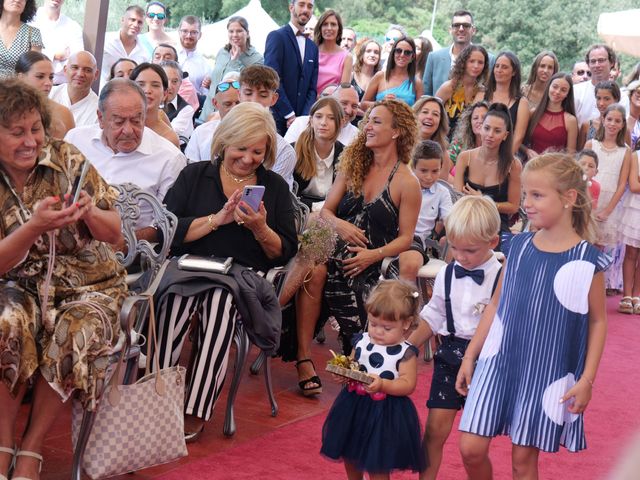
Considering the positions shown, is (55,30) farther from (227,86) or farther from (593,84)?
(593,84)

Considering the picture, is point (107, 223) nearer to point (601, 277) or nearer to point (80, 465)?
point (80, 465)

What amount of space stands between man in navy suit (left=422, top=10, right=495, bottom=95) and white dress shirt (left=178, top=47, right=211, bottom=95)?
2450 mm

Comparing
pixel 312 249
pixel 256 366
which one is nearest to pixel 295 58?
pixel 256 366

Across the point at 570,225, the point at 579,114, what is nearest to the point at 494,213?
the point at 570,225

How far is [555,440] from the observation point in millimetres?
3273

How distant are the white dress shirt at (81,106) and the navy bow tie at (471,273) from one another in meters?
3.82

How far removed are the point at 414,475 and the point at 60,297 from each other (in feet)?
5.72

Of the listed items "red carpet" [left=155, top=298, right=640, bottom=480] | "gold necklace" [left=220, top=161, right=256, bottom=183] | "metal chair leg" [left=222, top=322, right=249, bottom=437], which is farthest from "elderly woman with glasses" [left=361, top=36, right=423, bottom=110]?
"metal chair leg" [left=222, top=322, right=249, bottom=437]

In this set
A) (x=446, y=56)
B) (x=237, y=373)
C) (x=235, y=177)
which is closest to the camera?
(x=237, y=373)

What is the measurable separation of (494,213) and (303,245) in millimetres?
1625

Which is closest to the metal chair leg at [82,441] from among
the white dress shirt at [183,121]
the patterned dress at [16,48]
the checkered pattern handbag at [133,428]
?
the checkered pattern handbag at [133,428]

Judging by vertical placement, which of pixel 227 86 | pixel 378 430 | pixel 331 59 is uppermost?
pixel 331 59

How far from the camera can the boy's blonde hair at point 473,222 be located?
3.73 m

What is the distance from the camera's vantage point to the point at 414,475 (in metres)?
4.39
